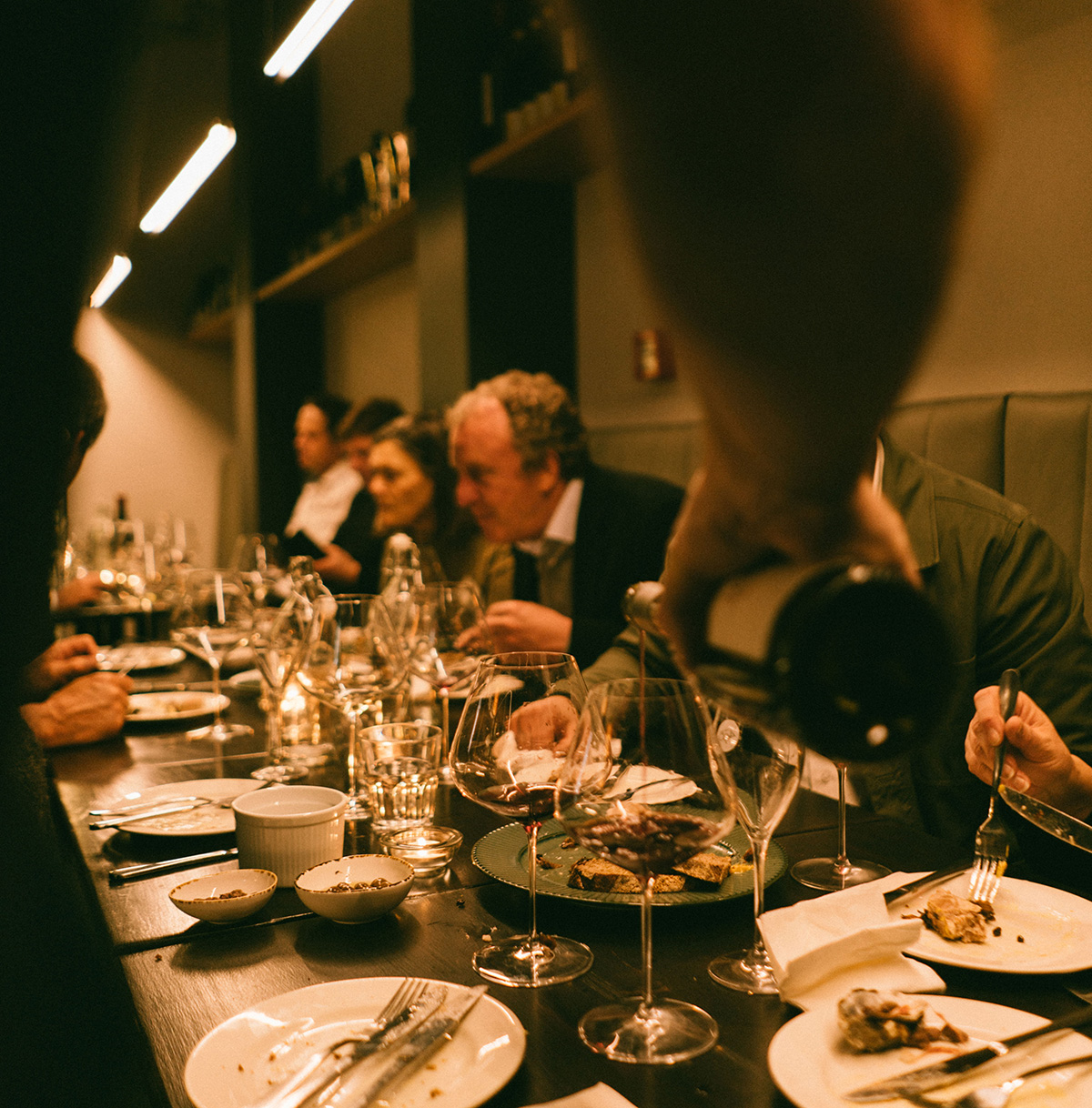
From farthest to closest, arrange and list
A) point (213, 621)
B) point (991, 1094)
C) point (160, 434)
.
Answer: point (160, 434) → point (213, 621) → point (991, 1094)

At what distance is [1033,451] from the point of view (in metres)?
1.92

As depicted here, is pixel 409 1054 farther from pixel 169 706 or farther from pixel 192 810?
pixel 169 706

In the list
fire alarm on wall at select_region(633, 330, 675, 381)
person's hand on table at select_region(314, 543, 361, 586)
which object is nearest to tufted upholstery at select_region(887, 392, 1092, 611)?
fire alarm on wall at select_region(633, 330, 675, 381)

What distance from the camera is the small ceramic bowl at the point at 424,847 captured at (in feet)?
3.54

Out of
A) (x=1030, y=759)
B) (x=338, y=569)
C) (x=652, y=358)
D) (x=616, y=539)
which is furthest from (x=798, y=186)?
(x=338, y=569)

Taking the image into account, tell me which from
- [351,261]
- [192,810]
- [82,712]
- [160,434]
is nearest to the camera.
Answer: [192,810]

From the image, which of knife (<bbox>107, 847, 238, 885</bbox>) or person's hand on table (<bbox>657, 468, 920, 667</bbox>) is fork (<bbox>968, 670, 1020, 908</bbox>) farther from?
knife (<bbox>107, 847, 238, 885</bbox>)

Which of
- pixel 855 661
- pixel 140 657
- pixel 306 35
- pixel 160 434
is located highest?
pixel 306 35

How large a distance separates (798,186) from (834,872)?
0.81 m

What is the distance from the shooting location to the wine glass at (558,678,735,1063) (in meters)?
0.75

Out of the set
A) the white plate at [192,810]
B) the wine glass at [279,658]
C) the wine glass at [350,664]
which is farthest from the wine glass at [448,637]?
the white plate at [192,810]

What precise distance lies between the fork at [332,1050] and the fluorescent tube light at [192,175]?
416 centimetres

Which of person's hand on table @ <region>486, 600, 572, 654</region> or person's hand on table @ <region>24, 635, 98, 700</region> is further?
person's hand on table @ <region>486, 600, 572, 654</region>

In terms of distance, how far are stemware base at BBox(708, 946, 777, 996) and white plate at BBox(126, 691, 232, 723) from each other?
51.9 inches
